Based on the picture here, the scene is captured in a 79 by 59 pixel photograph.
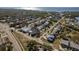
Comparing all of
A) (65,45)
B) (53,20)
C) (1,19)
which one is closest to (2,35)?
(1,19)

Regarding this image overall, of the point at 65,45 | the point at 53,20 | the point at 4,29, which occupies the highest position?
the point at 53,20

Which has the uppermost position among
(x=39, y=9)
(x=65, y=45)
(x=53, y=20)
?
(x=39, y=9)
